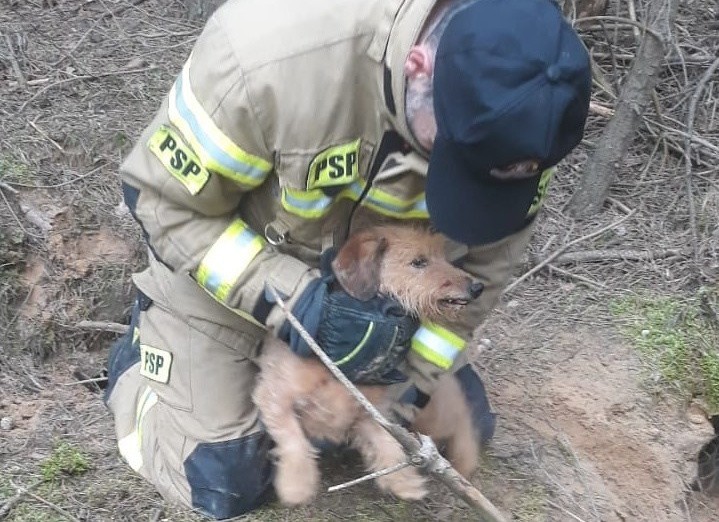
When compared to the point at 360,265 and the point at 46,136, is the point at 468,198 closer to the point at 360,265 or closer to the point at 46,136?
the point at 360,265

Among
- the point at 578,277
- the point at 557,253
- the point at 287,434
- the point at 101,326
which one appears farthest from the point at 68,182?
the point at 578,277

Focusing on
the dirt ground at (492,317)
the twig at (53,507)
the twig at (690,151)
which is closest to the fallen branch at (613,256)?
the dirt ground at (492,317)

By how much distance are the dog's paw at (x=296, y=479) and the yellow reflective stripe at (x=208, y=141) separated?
1.00 metres

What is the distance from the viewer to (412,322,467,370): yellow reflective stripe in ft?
10.8

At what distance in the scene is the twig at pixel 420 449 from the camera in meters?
2.62

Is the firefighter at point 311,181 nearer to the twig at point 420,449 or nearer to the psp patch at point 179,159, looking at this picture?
the psp patch at point 179,159

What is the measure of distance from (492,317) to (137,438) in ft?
5.77

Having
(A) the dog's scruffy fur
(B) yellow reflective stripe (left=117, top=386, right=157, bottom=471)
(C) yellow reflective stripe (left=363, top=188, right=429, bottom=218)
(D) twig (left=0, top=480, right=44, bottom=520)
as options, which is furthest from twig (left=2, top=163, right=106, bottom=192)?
(C) yellow reflective stripe (left=363, top=188, right=429, bottom=218)

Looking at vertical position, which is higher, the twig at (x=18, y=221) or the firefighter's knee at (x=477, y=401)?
the twig at (x=18, y=221)

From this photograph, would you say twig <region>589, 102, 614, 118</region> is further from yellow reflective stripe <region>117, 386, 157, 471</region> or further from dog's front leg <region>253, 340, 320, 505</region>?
yellow reflective stripe <region>117, 386, 157, 471</region>

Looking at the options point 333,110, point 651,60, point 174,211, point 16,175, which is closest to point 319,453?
point 174,211

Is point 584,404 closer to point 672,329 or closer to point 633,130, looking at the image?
point 672,329

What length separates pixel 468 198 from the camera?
2.50 meters

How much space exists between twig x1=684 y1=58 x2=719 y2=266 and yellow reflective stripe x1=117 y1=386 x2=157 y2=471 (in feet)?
8.88
